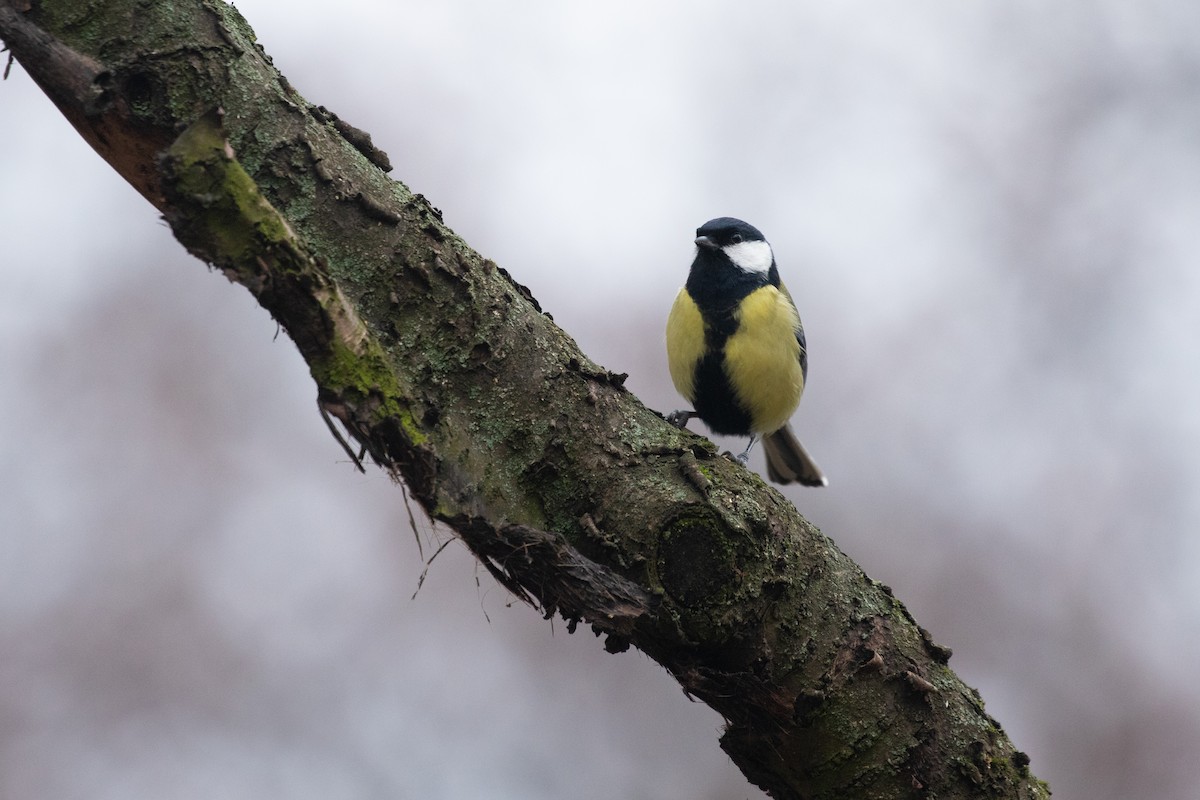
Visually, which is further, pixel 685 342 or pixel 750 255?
pixel 750 255

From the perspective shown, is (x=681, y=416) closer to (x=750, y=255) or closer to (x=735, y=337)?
(x=735, y=337)

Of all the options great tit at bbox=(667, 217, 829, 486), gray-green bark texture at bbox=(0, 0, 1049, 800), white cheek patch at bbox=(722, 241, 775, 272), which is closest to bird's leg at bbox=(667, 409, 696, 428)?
great tit at bbox=(667, 217, 829, 486)

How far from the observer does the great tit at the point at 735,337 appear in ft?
10.4

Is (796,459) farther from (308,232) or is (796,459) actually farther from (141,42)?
(141,42)

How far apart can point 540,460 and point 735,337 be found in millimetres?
1673

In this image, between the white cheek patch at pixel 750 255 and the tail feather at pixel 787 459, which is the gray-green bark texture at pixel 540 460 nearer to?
the white cheek patch at pixel 750 255

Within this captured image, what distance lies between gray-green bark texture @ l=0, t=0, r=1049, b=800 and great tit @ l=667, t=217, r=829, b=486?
4.79 feet

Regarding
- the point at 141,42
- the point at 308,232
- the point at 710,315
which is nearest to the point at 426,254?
the point at 308,232

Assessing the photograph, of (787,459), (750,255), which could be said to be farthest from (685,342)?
(787,459)

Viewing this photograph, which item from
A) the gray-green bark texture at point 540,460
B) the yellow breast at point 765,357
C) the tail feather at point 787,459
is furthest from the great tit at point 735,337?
the gray-green bark texture at point 540,460

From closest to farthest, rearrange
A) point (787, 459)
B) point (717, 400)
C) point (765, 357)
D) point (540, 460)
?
point (540, 460), point (765, 357), point (717, 400), point (787, 459)

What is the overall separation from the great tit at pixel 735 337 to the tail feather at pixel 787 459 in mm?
363

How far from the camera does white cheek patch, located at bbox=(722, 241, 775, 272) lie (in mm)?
3295

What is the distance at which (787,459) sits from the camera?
3895 millimetres
